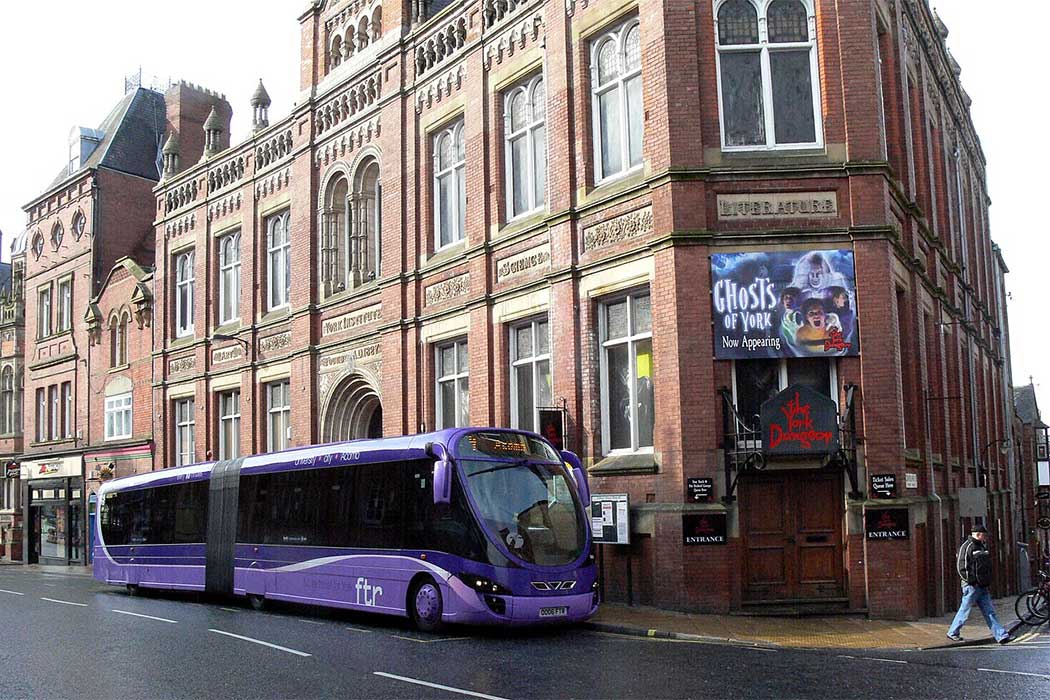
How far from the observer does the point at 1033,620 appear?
1738cm

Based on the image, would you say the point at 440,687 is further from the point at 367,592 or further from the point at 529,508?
the point at 367,592

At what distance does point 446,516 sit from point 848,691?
6510mm

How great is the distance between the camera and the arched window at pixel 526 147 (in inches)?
841

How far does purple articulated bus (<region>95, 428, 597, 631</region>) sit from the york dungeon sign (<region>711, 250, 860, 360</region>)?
11.1 ft

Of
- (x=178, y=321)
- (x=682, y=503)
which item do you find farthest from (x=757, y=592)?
(x=178, y=321)

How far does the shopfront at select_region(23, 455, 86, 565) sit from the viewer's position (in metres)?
38.9

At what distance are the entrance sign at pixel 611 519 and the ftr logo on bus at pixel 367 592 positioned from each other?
3.73m

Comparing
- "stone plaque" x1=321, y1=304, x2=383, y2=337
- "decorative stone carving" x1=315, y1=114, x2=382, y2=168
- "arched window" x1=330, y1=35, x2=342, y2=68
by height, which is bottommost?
"stone plaque" x1=321, y1=304, x2=383, y2=337

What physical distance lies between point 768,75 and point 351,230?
1228 centimetres

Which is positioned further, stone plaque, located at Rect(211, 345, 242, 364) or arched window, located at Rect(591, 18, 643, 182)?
stone plaque, located at Rect(211, 345, 242, 364)

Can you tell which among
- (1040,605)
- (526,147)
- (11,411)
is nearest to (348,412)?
(526,147)

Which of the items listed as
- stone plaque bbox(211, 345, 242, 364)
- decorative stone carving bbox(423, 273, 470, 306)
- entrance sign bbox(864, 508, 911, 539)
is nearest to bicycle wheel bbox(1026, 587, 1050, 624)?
entrance sign bbox(864, 508, 911, 539)

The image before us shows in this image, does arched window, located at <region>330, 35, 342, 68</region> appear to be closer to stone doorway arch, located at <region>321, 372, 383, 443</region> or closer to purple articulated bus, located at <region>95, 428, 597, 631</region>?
stone doorway arch, located at <region>321, 372, 383, 443</region>

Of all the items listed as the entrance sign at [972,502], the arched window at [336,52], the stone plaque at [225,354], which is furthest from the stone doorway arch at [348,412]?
the entrance sign at [972,502]
